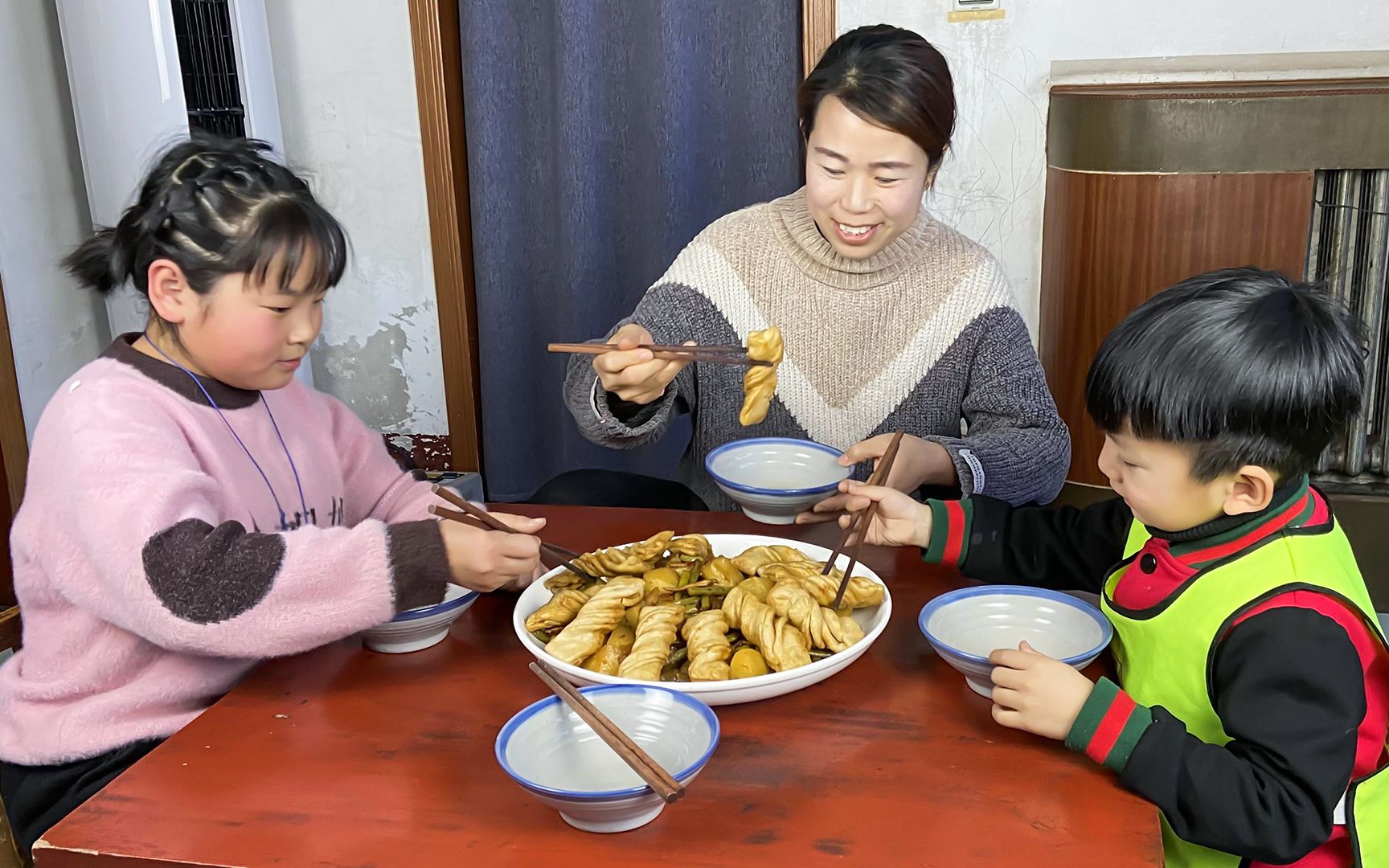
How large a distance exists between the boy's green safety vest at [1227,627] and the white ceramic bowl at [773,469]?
0.49 m

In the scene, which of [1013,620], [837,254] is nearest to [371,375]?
[837,254]

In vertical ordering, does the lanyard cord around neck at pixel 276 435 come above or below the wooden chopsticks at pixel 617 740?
above

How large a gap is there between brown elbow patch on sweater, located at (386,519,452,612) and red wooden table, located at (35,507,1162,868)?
7cm

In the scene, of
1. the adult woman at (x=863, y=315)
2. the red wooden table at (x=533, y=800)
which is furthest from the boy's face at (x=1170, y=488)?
the adult woman at (x=863, y=315)

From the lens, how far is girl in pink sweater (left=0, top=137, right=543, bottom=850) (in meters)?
1.13

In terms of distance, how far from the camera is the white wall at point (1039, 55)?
2.56m

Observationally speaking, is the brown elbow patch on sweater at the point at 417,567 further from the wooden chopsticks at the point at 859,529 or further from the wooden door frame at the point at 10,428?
the wooden door frame at the point at 10,428

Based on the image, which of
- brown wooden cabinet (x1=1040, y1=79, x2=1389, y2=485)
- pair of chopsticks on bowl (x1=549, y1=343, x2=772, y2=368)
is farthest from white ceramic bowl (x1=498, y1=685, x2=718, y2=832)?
brown wooden cabinet (x1=1040, y1=79, x2=1389, y2=485)

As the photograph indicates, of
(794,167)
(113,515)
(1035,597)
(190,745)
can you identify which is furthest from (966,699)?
(794,167)

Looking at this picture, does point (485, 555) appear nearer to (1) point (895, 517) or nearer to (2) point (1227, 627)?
(1) point (895, 517)

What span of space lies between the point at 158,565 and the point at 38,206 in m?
1.97

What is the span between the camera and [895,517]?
136cm

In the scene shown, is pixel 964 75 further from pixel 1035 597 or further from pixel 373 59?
pixel 1035 597

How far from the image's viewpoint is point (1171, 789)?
3.06 ft
